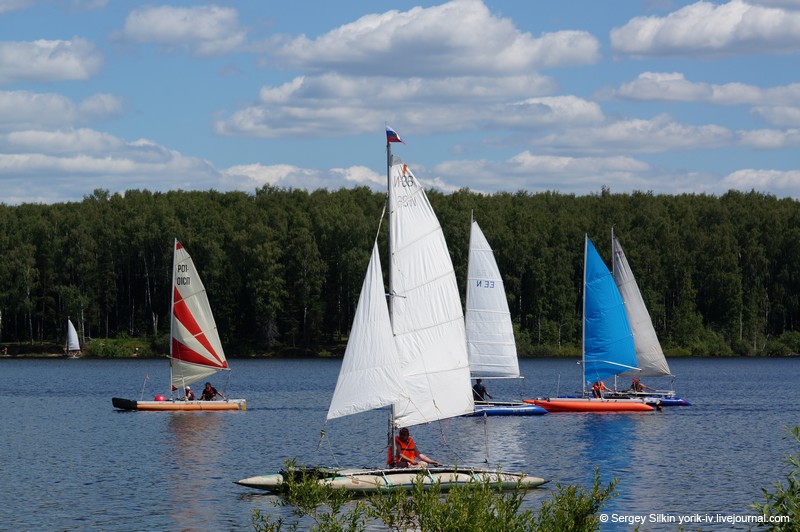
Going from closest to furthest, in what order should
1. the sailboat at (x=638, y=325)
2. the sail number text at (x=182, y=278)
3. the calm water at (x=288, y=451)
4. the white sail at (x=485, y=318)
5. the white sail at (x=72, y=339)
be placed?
the calm water at (x=288, y=451), the white sail at (x=485, y=318), the sail number text at (x=182, y=278), the sailboat at (x=638, y=325), the white sail at (x=72, y=339)

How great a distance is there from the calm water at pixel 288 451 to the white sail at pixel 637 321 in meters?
2.72

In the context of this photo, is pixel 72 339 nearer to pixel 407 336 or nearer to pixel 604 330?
pixel 604 330

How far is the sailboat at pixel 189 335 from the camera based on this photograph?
61406 millimetres

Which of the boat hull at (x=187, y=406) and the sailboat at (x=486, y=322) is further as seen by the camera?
the boat hull at (x=187, y=406)

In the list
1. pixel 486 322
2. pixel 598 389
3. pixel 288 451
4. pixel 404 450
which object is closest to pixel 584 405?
pixel 598 389

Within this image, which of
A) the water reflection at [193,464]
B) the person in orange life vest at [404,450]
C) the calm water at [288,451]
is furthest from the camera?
the calm water at [288,451]

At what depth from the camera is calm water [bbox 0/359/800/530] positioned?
33062 mm

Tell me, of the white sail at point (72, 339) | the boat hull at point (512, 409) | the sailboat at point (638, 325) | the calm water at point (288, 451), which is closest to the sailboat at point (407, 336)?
the calm water at point (288, 451)

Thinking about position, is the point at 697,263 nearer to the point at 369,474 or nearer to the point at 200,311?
the point at 200,311

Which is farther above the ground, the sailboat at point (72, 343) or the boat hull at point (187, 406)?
the sailboat at point (72, 343)

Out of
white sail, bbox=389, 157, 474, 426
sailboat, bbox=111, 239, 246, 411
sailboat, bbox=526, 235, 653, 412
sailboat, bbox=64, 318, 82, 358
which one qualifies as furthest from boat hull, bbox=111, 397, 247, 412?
sailboat, bbox=64, 318, 82, 358

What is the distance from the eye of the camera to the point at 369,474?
100 feet

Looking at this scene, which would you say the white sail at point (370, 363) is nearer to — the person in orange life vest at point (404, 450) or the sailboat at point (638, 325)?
the person in orange life vest at point (404, 450)

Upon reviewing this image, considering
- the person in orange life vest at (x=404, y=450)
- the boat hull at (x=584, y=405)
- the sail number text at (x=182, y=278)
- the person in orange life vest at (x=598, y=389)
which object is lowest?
the boat hull at (x=584, y=405)
